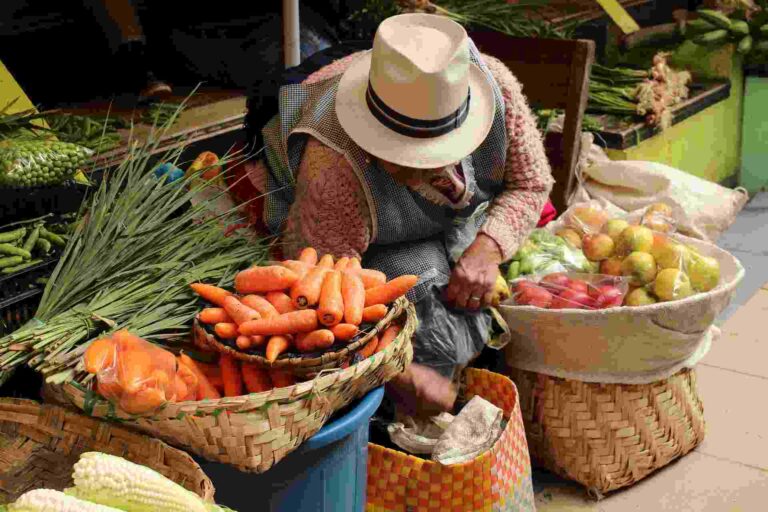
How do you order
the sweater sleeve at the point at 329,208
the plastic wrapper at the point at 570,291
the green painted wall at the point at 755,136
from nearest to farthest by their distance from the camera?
the sweater sleeve at the point at 329,208
the plastic wrapper at the point at 570,291
the green painted wall at the point at 755,136

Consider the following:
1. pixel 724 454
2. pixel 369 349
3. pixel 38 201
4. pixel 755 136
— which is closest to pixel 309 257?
pixel 369 349

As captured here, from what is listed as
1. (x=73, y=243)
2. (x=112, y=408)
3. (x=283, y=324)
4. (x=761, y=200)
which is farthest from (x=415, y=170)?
(x=761, y=200)

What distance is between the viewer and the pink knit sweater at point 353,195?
92.4 inches

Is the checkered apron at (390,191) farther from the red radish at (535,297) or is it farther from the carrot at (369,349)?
the carrot at (369,349)

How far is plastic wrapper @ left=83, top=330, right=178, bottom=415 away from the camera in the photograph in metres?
1.60

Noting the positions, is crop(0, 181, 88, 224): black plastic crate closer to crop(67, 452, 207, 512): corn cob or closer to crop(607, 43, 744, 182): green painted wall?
crop(67, 452, 207, 512): corn cob

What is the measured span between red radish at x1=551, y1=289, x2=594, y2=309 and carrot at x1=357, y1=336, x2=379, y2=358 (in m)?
0.93

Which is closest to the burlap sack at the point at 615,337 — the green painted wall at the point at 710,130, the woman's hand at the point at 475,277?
the woman's hand at the point at 475,277

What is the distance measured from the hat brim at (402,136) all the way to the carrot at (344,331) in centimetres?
54

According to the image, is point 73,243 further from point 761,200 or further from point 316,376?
point 761,200

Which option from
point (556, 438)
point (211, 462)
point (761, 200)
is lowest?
point (761, 200)

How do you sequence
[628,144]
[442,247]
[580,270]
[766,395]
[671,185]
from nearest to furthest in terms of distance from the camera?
[442,247] < [580,270] < [766,395] < [671,185] < [628,144]

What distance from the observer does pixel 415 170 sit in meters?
2.33

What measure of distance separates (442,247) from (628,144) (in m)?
1.82
